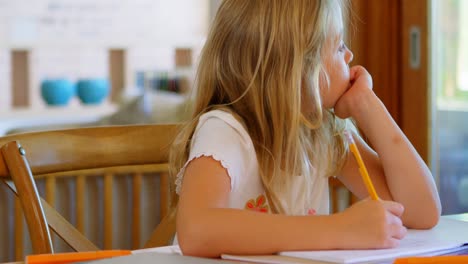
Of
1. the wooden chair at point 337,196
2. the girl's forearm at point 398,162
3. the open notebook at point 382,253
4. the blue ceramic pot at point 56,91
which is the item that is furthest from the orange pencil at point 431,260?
the blue ceramic pot at point 56,91

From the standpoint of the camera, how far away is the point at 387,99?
2611 mm

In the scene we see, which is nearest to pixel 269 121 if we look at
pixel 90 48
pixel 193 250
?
pixel 193 250

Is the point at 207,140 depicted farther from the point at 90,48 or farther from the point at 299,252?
the point at 90,48

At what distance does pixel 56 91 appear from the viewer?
5.32 metres

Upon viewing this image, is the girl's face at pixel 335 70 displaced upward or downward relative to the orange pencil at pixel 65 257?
upward

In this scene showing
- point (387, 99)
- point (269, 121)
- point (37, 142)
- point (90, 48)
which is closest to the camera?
point (269, 121)

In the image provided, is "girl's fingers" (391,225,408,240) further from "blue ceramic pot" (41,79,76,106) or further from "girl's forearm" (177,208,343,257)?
"blue ceramic pot" (41,79,76,106)

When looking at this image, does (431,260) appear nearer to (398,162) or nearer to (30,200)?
(398,162)

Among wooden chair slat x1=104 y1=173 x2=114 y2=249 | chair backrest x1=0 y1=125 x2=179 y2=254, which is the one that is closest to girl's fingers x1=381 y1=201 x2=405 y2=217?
chair backrest x1=0 y1=125 x2=179 y2=254

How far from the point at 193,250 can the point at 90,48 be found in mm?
5124

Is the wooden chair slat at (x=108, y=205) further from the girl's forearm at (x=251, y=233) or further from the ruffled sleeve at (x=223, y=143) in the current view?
the girl's forearm at (x=251, y=233)

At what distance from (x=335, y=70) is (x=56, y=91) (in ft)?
13.9

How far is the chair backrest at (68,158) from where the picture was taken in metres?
1.23

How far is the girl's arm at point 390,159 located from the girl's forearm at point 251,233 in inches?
9.6
